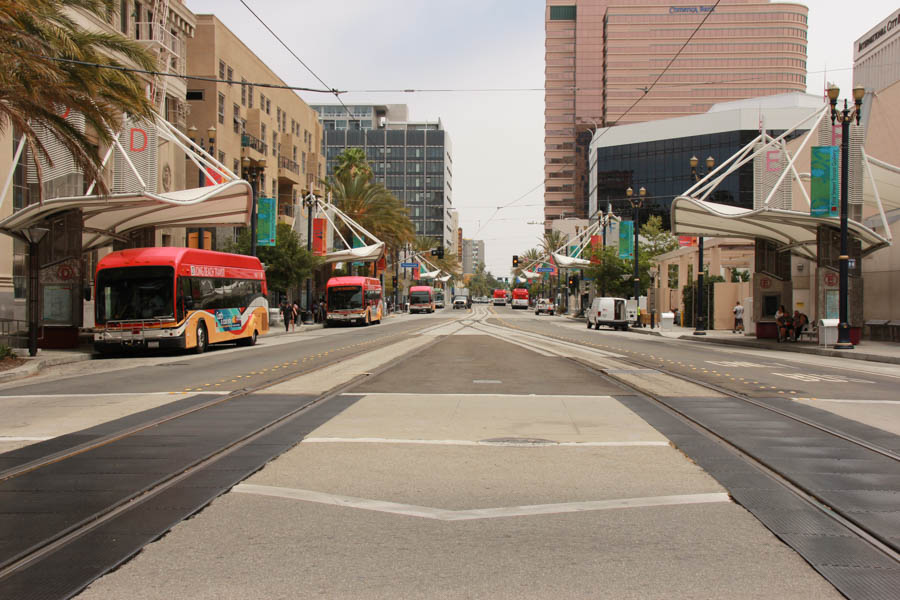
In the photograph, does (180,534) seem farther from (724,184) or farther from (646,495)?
(724,184)

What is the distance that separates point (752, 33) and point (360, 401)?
480ft

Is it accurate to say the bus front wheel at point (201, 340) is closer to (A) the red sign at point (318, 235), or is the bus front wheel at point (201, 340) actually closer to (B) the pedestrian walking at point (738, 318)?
(B) the pedestrian walking at point (738, 318)

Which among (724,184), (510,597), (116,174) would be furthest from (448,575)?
(724,184)

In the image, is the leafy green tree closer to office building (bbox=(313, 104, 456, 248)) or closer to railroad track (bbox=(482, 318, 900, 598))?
railroad track (bbox=(482, 318, 900, 598))

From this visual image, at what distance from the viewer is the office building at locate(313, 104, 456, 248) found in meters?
182

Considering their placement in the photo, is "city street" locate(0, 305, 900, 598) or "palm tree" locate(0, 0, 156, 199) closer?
"city street" locate(0, 305, 900, 598)

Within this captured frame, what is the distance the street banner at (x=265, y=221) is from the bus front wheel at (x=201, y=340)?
1456cm

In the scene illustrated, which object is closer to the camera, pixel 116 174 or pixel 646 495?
pixel 646 495

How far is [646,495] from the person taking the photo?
6.50 metres

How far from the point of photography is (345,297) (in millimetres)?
54531

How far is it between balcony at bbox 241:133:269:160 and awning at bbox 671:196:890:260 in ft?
99.4

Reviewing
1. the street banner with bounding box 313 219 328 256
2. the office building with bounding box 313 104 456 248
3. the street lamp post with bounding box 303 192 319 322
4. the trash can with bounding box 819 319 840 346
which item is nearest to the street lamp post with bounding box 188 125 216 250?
the street lamp post with bounding box 303 192 319 322

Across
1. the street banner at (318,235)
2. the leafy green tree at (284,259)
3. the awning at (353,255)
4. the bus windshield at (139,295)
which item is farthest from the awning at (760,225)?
the street banner at (318,235)

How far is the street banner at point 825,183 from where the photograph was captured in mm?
27844
